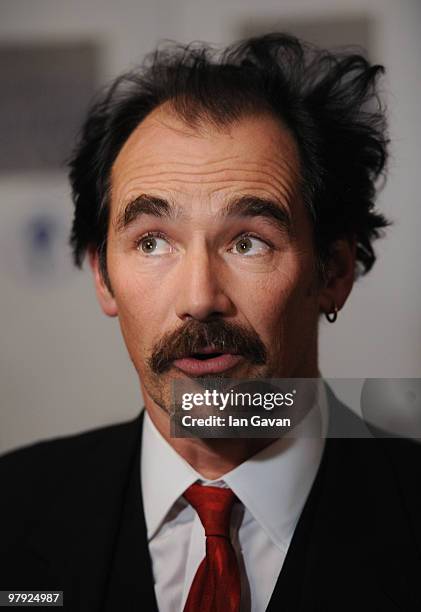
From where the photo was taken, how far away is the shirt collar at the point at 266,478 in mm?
835

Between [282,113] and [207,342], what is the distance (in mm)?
301

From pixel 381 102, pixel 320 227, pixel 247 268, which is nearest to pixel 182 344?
pixel 247 268

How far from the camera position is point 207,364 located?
2.62 feet

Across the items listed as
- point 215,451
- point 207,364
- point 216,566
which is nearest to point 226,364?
point 207,364

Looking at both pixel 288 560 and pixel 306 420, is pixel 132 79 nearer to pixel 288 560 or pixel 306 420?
pixel 306 420

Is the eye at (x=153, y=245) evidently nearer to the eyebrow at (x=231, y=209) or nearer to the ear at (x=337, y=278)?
the eyebrow at (x=231, y=209)

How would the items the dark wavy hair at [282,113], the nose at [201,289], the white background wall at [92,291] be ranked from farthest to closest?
the white background wall at [92,291], the dark wavy hair at [282,113], the nose at [201,289]

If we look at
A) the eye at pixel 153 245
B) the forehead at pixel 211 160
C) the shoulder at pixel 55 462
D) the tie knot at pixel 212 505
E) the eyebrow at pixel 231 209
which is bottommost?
the shoulder at pixel 55 462

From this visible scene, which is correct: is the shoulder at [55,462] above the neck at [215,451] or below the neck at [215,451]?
below

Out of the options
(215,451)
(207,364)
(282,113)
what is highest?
(282,113)

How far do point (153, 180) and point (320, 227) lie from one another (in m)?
0.22

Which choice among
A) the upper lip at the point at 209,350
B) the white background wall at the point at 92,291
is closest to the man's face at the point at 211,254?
the upper lip at the point at 209,350

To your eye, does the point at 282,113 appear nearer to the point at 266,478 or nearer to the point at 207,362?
the point at 207,362

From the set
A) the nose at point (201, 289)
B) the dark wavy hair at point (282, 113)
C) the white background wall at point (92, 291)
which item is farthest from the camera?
the white background wall at point (92, 291)
